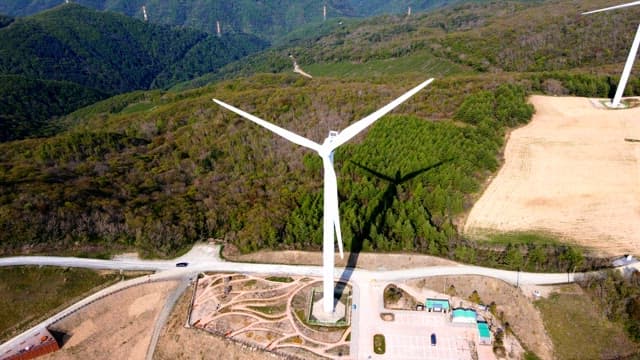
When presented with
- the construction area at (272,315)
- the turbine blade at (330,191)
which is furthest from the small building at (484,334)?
the turbine blade at (330,191)

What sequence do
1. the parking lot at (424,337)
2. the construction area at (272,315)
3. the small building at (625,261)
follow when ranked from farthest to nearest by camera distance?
the small building at (625,261) < the construction area at (272,315) < the parking lot at (424,337)

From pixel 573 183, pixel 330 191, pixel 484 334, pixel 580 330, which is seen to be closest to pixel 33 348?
pixel 330 191

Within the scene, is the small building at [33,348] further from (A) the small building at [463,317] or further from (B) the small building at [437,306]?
(A) the small building at [463,317]

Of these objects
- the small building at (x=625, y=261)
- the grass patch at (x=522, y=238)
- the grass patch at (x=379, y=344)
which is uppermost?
the grass patch at (x=522, y=238)

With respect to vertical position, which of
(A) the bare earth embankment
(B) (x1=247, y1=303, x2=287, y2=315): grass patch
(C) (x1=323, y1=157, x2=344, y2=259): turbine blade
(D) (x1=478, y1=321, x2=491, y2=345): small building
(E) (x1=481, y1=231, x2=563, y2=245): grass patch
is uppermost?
(C) (x1=323, y1=157, x2=344, y2=259): turbine blade

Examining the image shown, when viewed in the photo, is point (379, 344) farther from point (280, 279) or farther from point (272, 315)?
point (280, 279)

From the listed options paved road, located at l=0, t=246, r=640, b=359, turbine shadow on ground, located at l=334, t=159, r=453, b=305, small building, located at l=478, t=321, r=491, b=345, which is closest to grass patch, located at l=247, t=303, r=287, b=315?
paved road, located at l=0, t=246, r=640, b=359

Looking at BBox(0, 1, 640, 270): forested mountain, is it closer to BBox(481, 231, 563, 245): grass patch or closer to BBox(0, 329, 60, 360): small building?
BBox(481, 231, 563, 245): grass patch
